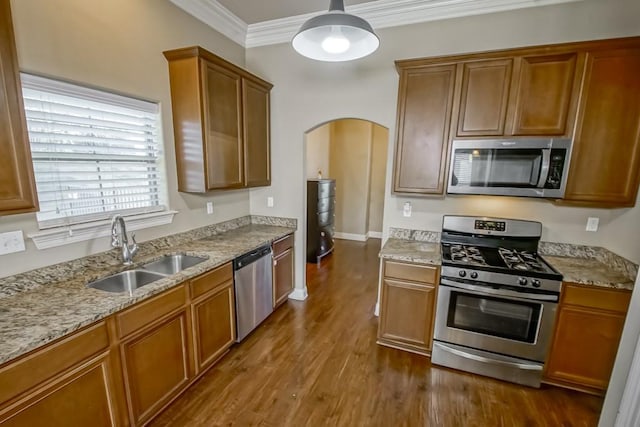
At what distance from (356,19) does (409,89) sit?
1197 mm

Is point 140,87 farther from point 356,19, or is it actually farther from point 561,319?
point 561,319

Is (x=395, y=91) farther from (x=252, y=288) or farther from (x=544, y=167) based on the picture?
(x=252, y=288)

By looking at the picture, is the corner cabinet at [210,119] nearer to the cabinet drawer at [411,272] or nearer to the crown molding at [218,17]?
the crown molding at [218,17]

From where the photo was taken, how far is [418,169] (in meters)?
2.65

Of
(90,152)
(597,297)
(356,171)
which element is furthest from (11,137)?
(356,171)

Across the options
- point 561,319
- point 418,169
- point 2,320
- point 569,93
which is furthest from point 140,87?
point 561,319

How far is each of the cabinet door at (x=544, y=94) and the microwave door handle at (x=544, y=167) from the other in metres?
0.16

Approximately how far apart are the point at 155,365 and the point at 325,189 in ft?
12.3

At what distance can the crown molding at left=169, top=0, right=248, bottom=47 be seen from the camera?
2678 mm

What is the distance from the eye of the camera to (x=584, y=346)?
2.19 meters

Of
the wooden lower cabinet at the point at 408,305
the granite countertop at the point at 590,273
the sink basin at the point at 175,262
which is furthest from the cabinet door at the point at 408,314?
the sink basin at the point at 175,262

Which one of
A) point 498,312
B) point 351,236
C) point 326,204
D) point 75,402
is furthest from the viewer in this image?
point 351,236

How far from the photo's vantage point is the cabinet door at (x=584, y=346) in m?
2.12

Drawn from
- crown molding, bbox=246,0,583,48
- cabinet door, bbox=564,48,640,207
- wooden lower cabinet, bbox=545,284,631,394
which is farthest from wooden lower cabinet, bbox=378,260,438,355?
crown molding, bbox=246,0,583,48
